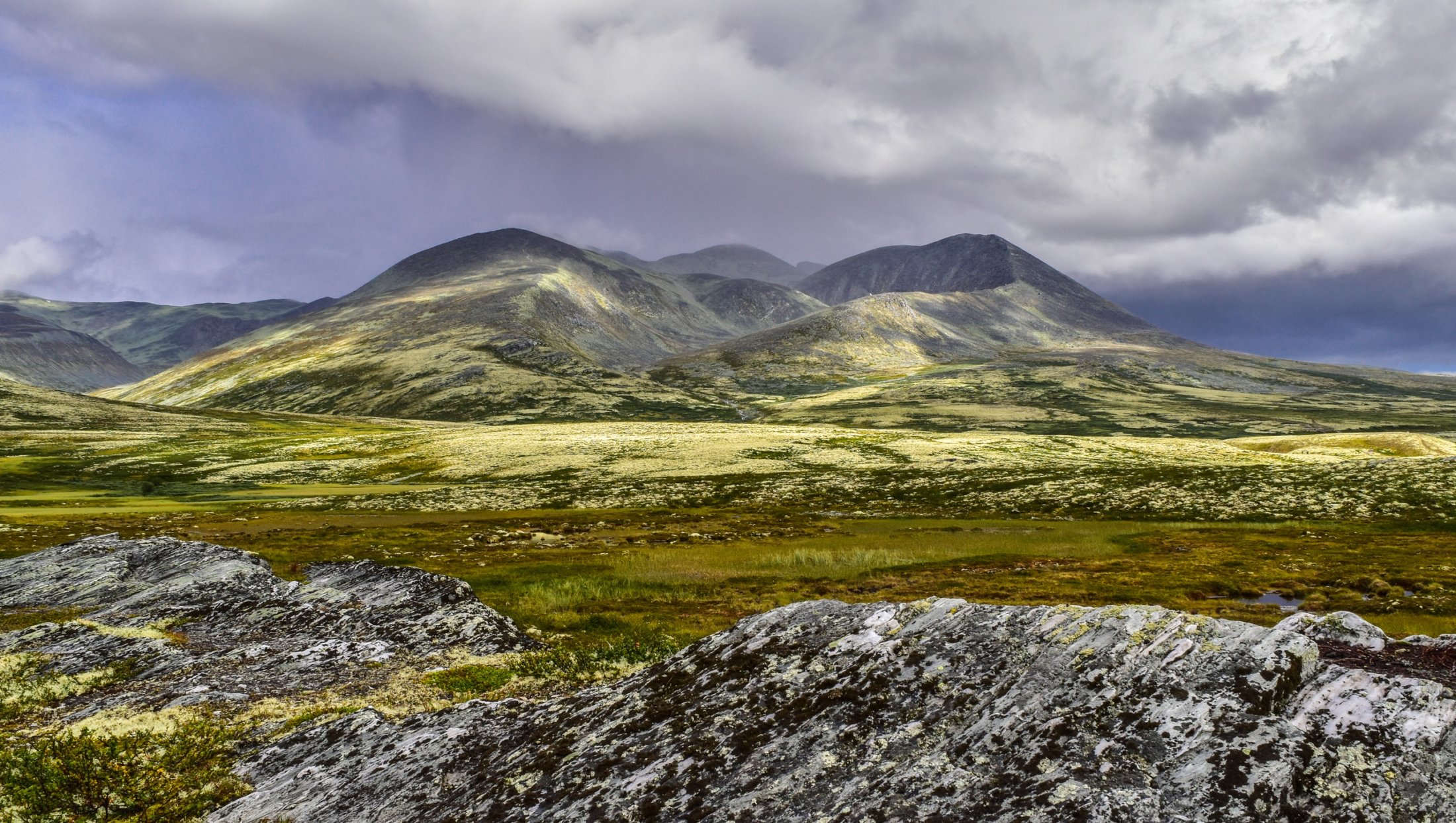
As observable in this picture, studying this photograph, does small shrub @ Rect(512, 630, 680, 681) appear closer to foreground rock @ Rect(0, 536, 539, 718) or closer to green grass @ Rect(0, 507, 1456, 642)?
foreground rock @ Rect(0, 536, 539, 718)

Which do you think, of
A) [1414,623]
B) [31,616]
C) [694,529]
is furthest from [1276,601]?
[31,616]

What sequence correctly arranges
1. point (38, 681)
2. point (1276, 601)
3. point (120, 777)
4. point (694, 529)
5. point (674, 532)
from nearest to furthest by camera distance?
point (120, 777)
point (38, 681)
point (1276, 601)
point (674, 532)
point (694, 529)

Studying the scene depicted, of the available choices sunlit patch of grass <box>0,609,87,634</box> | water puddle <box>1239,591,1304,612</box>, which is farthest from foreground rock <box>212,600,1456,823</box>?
water puddle <box>1239,591,1304,612</box>

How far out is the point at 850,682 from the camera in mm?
9680

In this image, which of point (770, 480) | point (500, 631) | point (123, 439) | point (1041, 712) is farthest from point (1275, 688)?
point (123, 439)

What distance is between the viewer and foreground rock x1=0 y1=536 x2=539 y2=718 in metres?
18.6

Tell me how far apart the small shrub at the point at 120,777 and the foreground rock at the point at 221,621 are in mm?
3137

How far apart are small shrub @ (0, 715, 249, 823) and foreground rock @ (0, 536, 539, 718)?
3137 mm

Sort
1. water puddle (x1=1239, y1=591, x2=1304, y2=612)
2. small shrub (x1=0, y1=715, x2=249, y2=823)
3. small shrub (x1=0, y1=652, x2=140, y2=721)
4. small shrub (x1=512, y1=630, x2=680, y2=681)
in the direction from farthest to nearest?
water puddle (x1=1239, y1=591, x2=1304, y2=612), small shrub (x1=512, y1=630, x2=680, y2=681), small shrub (x1=0, y1=652, x2=140, y2=721), small shrub (x1=0, y1=715, x2=249, y2=823)

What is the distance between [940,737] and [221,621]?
2703 centimetres

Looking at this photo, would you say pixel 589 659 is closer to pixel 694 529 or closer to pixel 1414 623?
pixel 1414 623

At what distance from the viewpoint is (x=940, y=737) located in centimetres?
822

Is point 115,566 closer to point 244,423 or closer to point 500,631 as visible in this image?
point 500,631

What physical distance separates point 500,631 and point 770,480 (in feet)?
225
